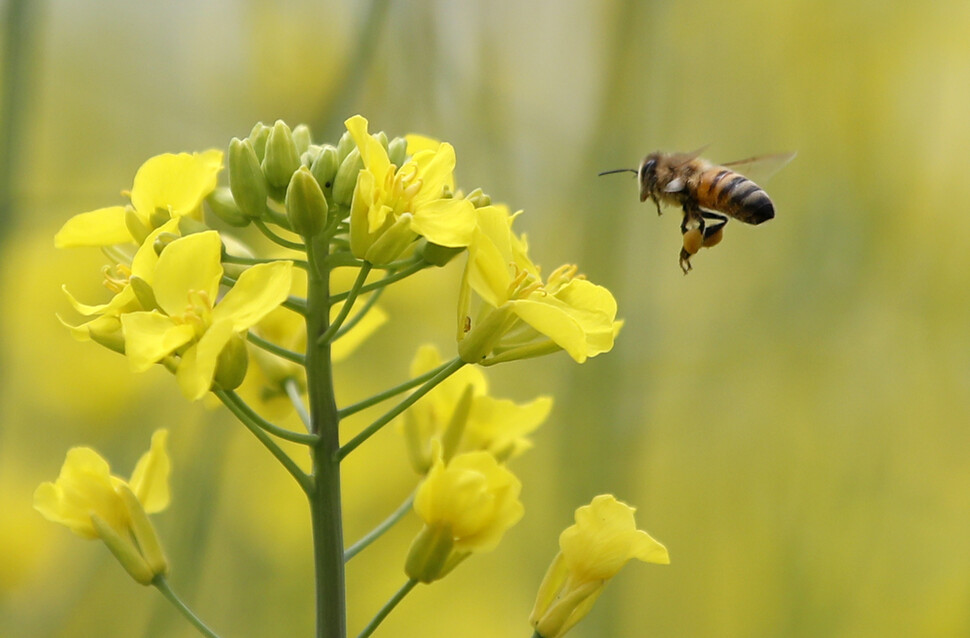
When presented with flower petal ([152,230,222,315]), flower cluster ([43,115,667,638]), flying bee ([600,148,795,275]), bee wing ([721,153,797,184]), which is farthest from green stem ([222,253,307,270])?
bee wing ([721,153,797,184])

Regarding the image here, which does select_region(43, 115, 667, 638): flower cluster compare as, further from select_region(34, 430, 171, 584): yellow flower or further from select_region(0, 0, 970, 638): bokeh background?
select_region(0, 0, 970, 638): bokeh background

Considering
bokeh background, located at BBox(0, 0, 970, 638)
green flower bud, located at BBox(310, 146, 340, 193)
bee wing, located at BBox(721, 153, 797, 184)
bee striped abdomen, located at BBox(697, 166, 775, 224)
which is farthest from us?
bokeh background, located at BBox(0, 0, 970, 638)

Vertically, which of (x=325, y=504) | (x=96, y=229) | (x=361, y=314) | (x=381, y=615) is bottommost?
(x=381, y=615)

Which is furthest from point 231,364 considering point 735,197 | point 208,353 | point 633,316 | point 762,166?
point 633,316

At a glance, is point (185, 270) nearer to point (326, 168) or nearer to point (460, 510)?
point (326, 168)

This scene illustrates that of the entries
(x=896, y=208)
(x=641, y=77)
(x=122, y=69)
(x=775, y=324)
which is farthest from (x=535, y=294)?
(x=122, y=69)

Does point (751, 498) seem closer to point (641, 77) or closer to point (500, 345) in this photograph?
point (641, 77)
